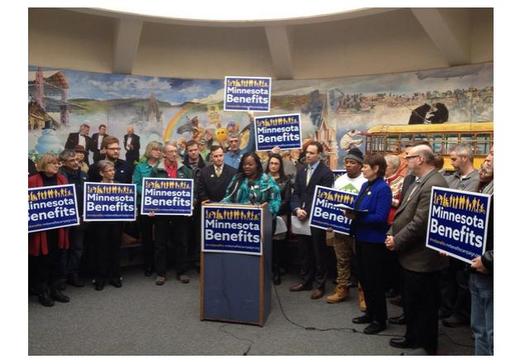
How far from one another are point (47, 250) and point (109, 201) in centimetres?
96

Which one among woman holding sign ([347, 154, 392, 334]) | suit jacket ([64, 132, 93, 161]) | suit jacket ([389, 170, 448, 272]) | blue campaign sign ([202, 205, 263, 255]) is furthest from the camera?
suit jacket ([64, 132, 93, 161])

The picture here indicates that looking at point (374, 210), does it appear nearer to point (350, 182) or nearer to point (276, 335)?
point (350, 182)

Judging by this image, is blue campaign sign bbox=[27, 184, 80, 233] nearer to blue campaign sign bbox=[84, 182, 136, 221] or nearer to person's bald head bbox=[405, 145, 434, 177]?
blue campaign sign bbox=[84, 182, 136, 221]

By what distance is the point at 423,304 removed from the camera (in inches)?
140

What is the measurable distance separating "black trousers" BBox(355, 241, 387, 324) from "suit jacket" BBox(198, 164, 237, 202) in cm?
231

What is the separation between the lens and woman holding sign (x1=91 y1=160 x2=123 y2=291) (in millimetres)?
5629

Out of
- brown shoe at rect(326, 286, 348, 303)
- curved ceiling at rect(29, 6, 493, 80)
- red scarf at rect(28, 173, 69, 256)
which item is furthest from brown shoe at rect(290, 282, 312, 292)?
curved ceiling at rect(29, 6, 493, 80)

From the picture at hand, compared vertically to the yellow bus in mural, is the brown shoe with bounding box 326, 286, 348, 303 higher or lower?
lower

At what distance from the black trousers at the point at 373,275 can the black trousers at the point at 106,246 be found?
334cm

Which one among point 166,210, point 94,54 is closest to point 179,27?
point 94,54

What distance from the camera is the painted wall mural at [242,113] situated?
7.92 m

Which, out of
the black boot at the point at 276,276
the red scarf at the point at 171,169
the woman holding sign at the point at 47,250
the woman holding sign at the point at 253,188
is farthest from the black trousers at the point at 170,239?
the woman holding sign at the point at 253,188

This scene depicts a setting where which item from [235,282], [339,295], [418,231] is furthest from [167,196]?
[418,231]

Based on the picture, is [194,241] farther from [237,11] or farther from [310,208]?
[237,11]
